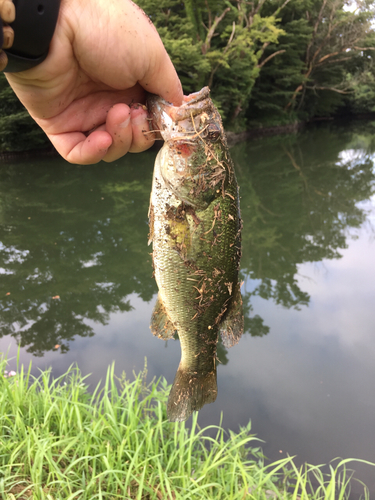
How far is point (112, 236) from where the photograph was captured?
823cm

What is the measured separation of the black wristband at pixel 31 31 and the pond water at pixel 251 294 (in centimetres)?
278

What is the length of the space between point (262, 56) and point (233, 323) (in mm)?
32005

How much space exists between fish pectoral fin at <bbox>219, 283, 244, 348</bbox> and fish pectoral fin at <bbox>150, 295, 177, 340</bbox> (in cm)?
28

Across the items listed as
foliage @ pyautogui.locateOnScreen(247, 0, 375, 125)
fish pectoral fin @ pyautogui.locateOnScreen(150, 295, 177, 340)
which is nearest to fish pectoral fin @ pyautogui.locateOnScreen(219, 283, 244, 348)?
fish pectoral fin @ pyautogui.locateOnScreen(150, 295, 177, 340)

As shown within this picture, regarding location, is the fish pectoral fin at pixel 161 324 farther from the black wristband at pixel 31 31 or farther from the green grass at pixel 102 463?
the black wristband at pixel 31 31

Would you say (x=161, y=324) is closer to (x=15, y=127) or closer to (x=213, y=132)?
(x=213, y=132)

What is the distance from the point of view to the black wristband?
1.29 m

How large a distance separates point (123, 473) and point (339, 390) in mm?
2885

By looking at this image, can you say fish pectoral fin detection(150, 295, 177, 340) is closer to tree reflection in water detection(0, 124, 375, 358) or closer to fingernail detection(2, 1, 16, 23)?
fingernail detection(2, 1, 16, 23)

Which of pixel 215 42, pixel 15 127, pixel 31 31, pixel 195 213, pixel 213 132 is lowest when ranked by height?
pixel 195 213

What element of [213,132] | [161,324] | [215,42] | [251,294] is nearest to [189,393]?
[161,324]

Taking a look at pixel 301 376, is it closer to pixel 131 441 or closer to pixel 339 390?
pixel 339 390

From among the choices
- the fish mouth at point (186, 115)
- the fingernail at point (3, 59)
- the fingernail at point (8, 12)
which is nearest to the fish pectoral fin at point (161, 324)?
the fish mouth at point (186, 115)

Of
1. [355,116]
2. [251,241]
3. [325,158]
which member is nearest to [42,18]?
[251,241]
